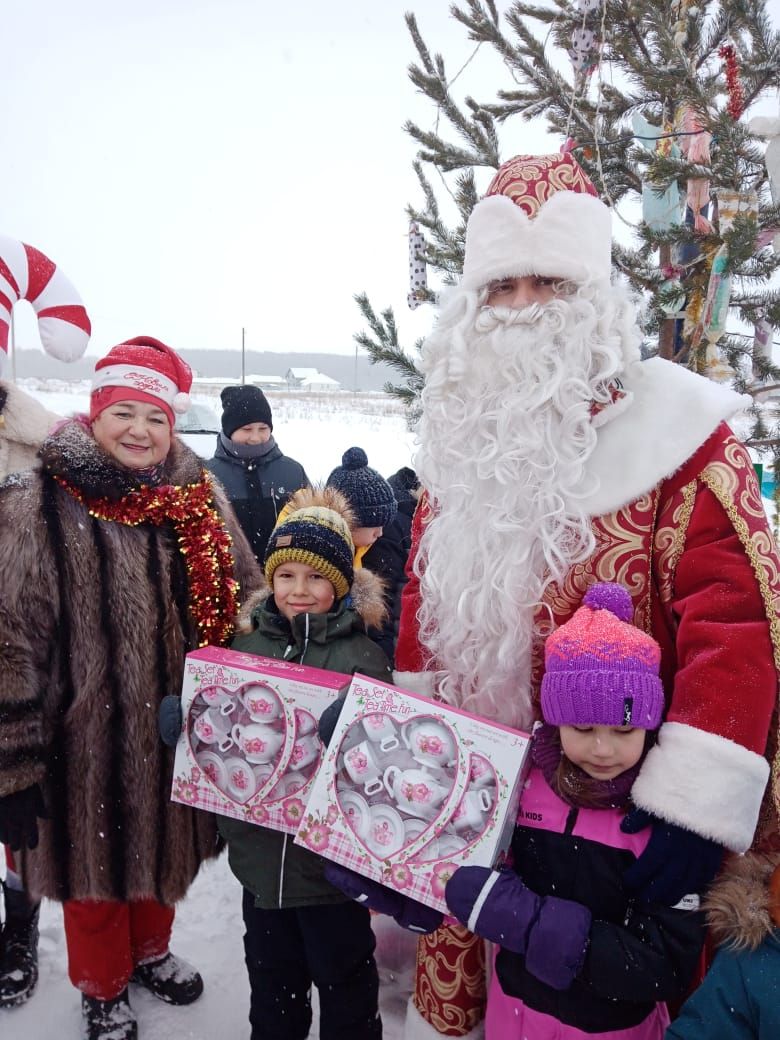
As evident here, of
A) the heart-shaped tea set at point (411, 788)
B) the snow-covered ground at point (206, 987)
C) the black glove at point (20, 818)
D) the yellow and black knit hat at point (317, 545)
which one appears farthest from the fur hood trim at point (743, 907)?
the black glove at point (20, 818)

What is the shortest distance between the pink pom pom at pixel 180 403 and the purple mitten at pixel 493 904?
1.69 metres

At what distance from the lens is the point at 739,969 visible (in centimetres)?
137

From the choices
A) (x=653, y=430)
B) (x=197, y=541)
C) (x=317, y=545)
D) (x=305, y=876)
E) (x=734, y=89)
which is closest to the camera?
(x=653, y=430)

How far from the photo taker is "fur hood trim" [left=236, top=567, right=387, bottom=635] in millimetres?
2139

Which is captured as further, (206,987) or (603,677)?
(206,987)

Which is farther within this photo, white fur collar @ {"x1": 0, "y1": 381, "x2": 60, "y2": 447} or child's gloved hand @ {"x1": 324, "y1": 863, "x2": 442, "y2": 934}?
white fur collar @ {"x1": 0, "y1": 381, "x2": 60, "y2": 447}

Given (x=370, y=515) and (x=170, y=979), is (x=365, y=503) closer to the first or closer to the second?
(x=370, y=515)

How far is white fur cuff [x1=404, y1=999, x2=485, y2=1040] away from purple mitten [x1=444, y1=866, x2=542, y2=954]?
812mm

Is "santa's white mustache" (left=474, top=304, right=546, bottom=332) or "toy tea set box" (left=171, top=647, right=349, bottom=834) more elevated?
"santa's white mustache" (left=474, top=304, right=546, bottom=332)

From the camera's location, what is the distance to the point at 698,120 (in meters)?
2.71

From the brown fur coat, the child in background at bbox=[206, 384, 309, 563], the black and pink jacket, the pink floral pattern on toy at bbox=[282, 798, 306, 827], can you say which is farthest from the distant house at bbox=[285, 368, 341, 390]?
the black and pink jacket

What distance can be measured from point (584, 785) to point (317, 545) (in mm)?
1002

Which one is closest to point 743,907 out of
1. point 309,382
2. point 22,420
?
point 22,420

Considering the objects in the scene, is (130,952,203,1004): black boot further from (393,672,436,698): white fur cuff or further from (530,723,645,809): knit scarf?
(530,723,645,809): knit scarf
